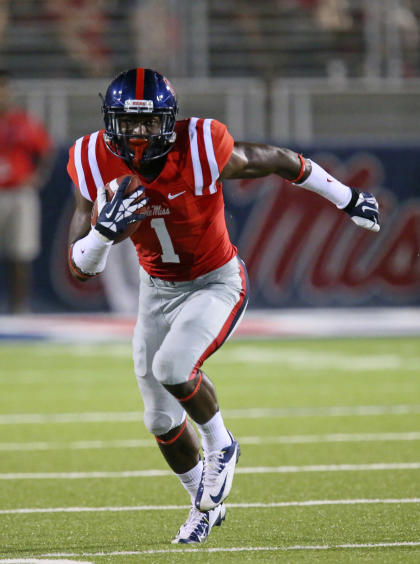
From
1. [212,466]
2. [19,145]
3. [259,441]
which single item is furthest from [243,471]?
[19,145]

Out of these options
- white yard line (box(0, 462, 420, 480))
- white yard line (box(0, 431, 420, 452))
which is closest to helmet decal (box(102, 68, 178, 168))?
white yard line (box(0, 462, 420, 480))

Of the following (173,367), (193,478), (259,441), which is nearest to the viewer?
(173,367)

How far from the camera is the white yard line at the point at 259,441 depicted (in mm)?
5781

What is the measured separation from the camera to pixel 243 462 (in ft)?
17.6

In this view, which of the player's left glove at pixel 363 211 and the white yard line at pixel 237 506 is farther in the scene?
the white yard line at pixel 237 506

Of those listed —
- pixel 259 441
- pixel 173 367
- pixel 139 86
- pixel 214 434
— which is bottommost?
pixel 259 441

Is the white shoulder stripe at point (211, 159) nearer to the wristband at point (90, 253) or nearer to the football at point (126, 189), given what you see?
the football at point (126, 189)

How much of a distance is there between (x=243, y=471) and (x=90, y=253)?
1856 mm

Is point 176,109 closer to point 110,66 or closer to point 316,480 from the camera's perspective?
point 316,480

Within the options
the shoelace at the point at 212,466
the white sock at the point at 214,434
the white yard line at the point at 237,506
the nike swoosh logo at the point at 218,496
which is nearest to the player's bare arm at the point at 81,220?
the white sock at the point at 214,434

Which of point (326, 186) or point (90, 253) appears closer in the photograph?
point (90, 253)

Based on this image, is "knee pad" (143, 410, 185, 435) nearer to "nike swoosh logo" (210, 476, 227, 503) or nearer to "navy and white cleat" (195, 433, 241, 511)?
"navy and white cleat" (195, 433, 241, 511)

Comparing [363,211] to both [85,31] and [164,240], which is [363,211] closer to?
[164,240]

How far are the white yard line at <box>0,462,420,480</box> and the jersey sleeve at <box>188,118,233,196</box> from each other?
1.72m
